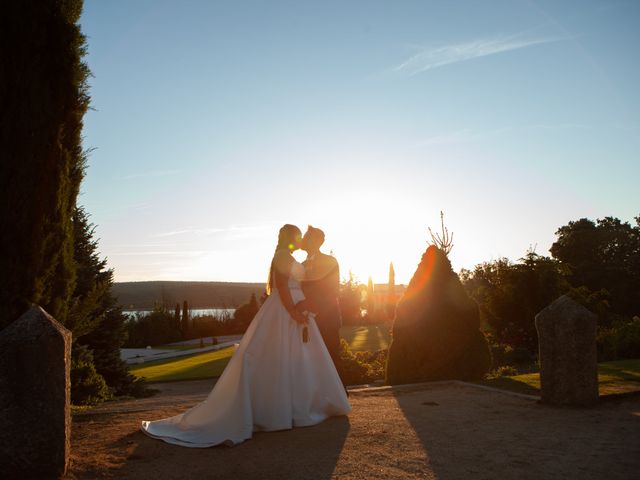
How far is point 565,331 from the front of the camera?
24.3 ft

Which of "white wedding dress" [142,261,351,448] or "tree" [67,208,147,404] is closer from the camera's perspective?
"white wedding dress" [142,261,351,448]

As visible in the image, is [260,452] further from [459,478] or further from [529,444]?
[529,444]

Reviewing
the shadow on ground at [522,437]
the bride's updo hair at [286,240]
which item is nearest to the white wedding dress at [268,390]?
the bride's updo hair at [286,240]

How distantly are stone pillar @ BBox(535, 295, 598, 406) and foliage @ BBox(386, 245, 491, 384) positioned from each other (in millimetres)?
3533

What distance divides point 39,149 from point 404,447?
19.4 ft

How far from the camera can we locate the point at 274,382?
6.56m

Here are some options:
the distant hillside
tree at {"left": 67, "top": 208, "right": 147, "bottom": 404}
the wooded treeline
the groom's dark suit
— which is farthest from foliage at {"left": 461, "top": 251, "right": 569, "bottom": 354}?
the distant hillside

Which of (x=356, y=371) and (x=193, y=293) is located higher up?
(x=193, y=293)

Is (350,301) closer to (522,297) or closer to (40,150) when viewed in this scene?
(522,297)

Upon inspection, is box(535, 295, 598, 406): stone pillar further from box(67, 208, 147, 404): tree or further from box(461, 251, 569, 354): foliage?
box(461, 251, 569, 354): foliage

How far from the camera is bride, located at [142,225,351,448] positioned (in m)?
6.08

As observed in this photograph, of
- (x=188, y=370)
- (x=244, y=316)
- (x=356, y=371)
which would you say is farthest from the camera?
(x=244, y=316)

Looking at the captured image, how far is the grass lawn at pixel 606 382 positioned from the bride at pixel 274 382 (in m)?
3.85

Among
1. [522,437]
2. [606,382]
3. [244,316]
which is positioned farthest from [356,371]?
[244,316]
